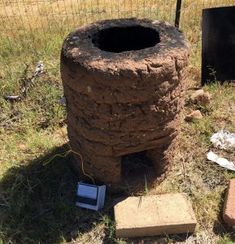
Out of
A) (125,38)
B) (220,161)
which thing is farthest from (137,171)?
(125,38)

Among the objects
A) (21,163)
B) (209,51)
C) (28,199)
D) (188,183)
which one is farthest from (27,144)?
(209,51)

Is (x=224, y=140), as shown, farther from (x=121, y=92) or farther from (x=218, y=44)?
(x=121, y=92)

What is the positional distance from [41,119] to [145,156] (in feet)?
4.63

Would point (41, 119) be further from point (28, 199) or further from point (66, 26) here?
point (66, 26)

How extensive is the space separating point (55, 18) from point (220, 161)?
4.22m

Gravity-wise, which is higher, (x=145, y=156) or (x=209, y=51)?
(x=209, y=51)

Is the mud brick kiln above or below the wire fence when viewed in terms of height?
above

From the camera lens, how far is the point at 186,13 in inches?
274

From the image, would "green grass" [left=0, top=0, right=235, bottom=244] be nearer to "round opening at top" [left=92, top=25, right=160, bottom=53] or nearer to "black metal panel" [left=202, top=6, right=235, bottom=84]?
"black metal panel" [left=202, top=6, right=235, bottom=84]

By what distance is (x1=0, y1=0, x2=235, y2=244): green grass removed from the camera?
11.6 feet

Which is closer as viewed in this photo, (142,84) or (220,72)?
(142,84)

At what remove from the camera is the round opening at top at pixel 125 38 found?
3.69m

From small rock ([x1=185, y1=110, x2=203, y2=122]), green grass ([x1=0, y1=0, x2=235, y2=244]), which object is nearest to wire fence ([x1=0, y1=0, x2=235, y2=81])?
green grass ([x1=0, y1=0, x2=235, y2=244])

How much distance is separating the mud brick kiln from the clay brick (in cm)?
61
